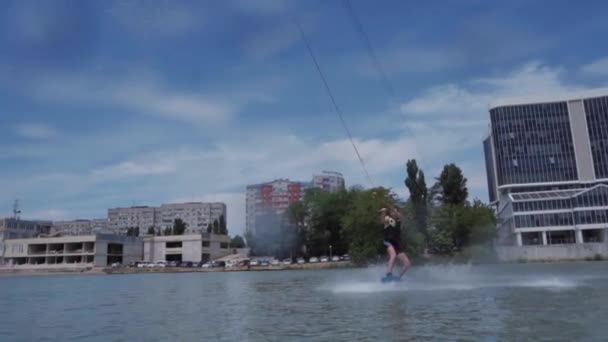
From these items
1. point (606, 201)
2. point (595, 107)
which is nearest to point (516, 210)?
point (606, 201)

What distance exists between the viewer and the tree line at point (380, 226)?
224 ft

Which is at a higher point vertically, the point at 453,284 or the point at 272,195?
the point at 272,195

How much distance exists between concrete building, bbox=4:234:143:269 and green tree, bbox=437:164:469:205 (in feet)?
239

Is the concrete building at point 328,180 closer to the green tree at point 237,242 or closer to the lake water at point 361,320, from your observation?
the green tree at point 237,242

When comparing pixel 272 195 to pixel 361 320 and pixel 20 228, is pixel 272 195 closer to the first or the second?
pixel 20 228

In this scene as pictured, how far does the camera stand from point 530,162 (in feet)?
303

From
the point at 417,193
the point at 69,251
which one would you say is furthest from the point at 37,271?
the point at 417,193

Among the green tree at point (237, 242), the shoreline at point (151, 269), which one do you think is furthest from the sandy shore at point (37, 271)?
the green tree at point (237, 242)

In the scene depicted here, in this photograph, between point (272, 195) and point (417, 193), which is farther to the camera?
point (272, 195)

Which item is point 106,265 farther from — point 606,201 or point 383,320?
point 383,320

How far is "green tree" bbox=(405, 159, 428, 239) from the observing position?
221 feet

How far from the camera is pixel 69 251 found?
110m

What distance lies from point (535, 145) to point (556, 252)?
28788 mm

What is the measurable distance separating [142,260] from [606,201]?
96443 millimetres
